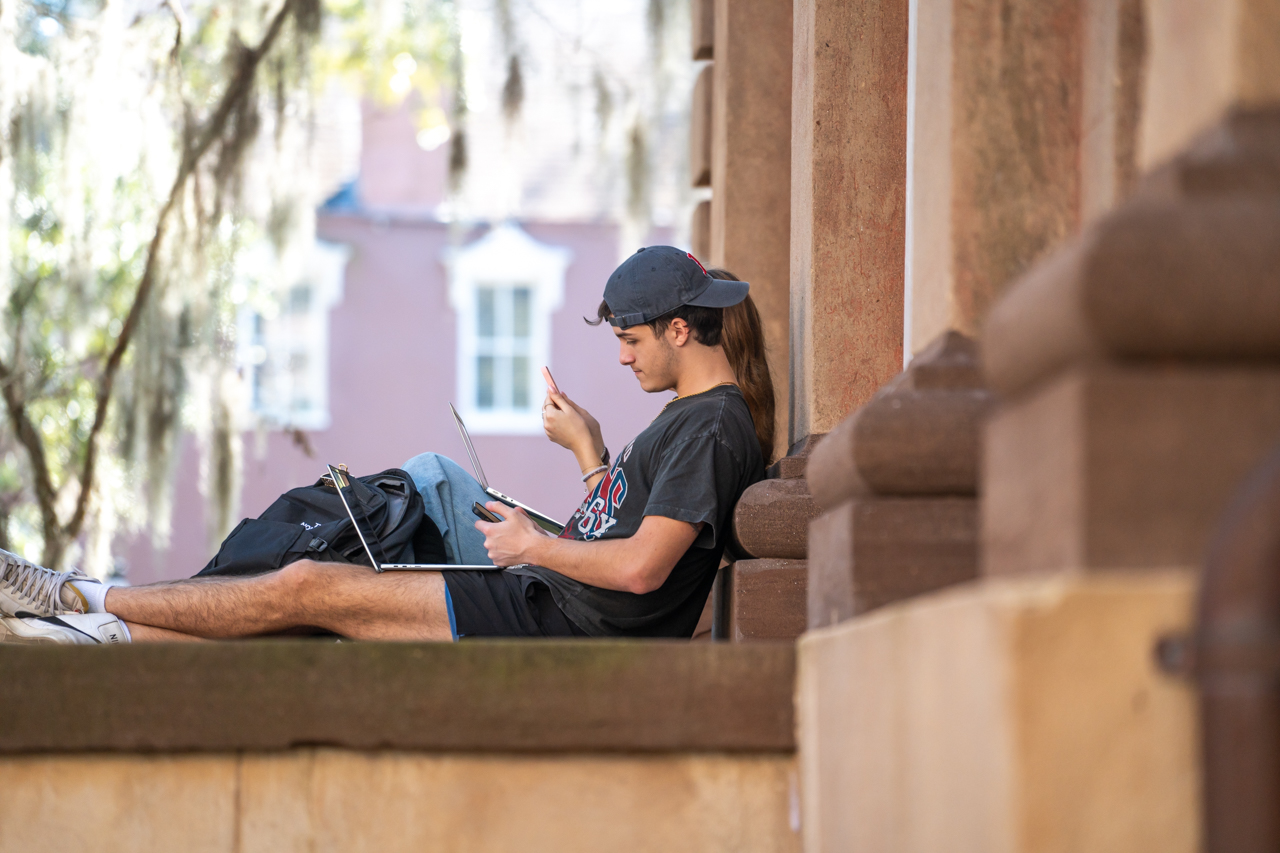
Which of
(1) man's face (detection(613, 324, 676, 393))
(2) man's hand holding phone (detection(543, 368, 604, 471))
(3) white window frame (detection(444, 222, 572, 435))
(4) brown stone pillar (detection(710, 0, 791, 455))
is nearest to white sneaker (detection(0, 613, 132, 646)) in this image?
(2) man's hand holding phone (detection(543, 368, 604, 471))

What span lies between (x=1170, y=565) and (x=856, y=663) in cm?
56

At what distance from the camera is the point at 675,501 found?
3.00 meters

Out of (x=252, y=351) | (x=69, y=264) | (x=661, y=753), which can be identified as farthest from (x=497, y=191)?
(x=661, y=753)

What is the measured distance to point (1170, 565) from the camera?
4.08 feet

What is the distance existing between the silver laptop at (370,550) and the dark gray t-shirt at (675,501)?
0.46 feet

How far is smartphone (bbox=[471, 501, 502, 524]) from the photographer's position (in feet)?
10.8

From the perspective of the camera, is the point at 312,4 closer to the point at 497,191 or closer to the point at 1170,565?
the point at 497,191

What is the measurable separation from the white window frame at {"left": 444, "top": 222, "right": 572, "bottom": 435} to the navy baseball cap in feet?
38.8

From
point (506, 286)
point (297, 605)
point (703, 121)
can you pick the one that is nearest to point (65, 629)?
point (297, 605)

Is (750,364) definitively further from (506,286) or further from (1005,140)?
(506,286)

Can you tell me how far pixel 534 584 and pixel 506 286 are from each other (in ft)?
41.4

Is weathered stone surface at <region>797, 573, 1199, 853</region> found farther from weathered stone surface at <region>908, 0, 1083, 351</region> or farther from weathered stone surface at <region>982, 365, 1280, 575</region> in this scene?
weathered stone surface at <region>908, 0, 1083, 351</region>

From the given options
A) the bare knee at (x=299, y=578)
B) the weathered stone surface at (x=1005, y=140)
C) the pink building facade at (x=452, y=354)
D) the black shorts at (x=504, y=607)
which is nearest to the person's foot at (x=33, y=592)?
the bare knee at (x=299, y=578)

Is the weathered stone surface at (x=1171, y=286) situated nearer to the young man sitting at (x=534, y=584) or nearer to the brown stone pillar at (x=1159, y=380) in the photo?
the brown stone pillar at (x=1159, y=380)
